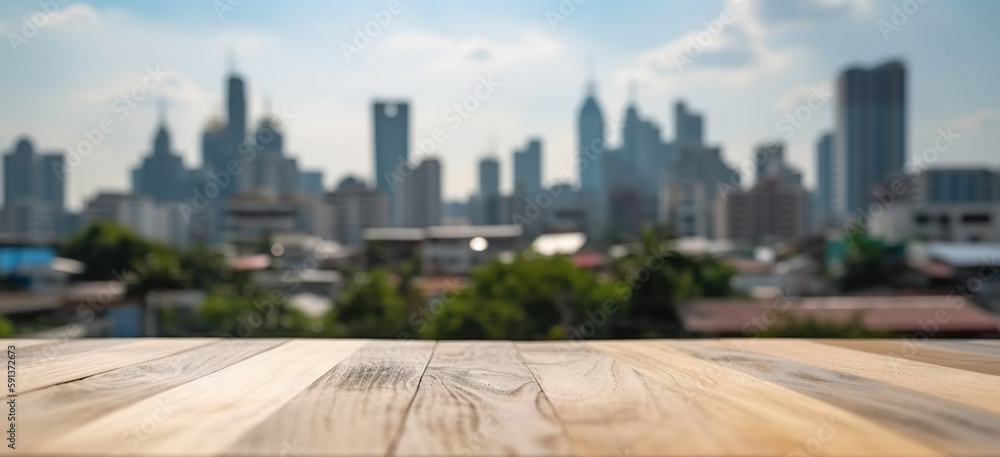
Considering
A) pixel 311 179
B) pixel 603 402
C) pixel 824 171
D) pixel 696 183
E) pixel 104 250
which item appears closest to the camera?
pixel 603 402

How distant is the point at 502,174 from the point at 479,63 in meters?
40.7

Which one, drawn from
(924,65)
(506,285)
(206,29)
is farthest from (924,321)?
(924,65)

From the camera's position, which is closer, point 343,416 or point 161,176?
point 343,416

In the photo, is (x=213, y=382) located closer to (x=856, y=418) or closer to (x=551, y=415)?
(x=551, y=415)

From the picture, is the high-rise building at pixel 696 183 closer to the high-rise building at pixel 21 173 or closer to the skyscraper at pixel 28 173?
the skyscraper at pixel 28 173

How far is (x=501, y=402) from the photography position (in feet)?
2.39

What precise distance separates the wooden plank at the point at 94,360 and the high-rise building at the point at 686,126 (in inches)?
3693

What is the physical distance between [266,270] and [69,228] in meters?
36.2

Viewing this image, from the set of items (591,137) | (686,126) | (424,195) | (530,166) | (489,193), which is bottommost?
(424,195)

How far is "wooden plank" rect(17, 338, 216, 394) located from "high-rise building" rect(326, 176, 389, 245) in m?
69.4

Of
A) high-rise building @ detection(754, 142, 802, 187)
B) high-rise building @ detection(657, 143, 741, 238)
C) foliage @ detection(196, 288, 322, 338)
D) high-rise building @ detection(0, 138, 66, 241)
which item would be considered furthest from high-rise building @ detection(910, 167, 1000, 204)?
high-rise building @ detection(0, 138, 66, 241)

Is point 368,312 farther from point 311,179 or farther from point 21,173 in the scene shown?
point 311,179

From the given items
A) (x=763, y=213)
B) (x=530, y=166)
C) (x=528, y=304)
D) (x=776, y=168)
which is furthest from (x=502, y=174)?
(x=528, y=304)

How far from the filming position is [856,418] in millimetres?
653
